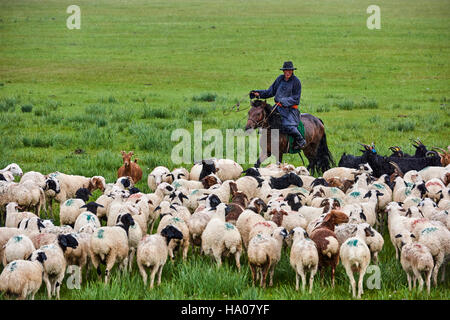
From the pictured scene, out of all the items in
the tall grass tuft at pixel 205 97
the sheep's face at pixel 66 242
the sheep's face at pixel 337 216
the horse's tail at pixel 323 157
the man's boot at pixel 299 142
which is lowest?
the sheep's face at pixel 66 242

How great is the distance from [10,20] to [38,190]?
4778 centimetres

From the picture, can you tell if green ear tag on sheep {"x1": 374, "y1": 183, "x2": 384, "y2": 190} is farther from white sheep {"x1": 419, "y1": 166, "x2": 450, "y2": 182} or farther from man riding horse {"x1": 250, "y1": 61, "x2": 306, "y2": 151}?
man riding horse {"x1": 250, "y1": 61, "x2": 306, "y2": 151}

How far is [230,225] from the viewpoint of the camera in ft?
29.2

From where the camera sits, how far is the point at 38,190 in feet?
36.1

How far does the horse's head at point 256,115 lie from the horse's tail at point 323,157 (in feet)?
8.26

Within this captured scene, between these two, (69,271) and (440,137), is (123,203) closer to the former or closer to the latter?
(69,271)

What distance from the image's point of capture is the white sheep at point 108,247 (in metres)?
8.19

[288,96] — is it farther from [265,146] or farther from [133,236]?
[133,236]

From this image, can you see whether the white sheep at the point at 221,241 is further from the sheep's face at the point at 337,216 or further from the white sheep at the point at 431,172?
the white sheep at the point at 431,172

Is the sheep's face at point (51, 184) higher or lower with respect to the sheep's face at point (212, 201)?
higher

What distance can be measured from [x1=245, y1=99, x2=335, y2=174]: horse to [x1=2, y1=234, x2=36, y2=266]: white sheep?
21.6 ft

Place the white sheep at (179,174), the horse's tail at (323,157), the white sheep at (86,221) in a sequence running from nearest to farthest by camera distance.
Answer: the white sheep at (86,221)
the white sheep at (179,174)
the horse's tail at (323,157)

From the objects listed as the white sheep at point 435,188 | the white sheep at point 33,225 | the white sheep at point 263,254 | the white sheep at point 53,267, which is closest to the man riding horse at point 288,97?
the white sheep at point 435,188

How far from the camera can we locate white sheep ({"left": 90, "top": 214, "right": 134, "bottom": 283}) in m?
8.19
